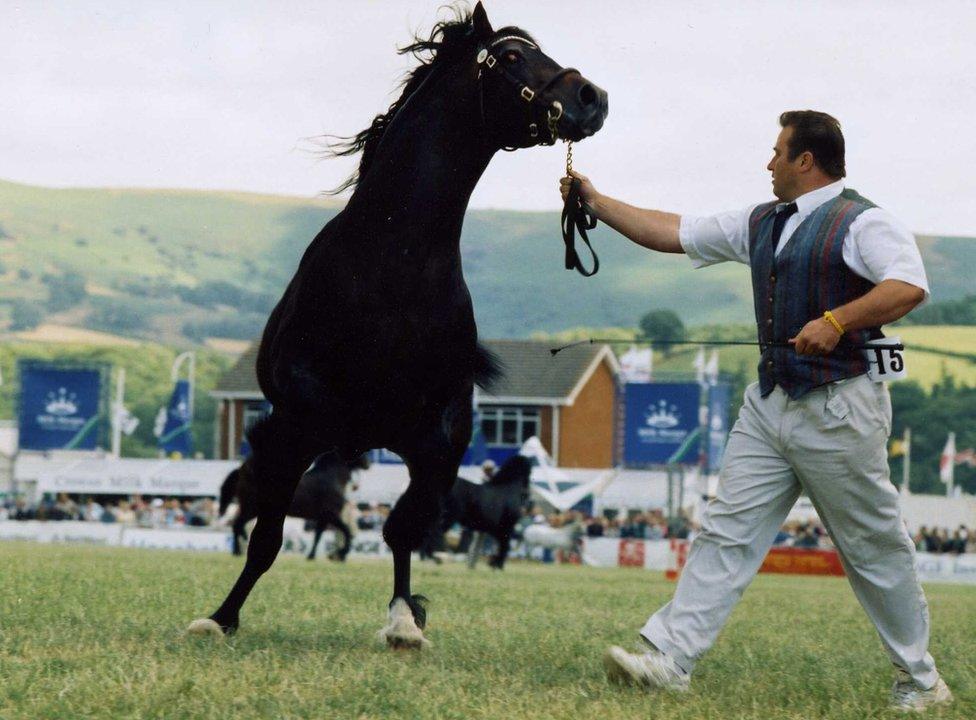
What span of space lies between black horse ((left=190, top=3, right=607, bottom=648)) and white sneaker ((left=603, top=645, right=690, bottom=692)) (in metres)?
1.20

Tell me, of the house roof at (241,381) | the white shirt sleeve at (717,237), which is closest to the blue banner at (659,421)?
the house roof at (241,381)

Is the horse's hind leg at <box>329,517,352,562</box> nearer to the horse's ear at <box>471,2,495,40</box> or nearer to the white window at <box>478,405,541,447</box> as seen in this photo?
the horse's ear at <box>471,2,495,40</box>

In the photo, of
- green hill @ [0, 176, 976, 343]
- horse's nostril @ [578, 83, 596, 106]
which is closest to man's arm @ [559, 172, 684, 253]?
horse's nostril @ [578, 83, 596, 106]

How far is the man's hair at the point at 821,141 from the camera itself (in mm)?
5367

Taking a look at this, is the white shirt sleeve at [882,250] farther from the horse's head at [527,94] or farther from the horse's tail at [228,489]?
the horse's tail at [228,489]

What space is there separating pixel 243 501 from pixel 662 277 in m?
158

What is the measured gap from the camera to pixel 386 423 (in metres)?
6.17

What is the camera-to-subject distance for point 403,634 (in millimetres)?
6137

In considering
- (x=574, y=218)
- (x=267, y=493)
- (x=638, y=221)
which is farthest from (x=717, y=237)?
(x=267, y=493)

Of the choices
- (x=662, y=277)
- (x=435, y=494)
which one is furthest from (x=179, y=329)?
(x=435, y=494)

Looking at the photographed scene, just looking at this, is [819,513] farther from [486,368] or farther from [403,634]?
[486,368]

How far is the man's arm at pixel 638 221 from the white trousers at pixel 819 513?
77 centimetres

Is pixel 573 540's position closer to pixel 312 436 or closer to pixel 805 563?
pixel 805 563

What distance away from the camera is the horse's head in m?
5.71
